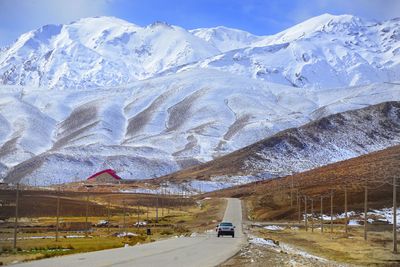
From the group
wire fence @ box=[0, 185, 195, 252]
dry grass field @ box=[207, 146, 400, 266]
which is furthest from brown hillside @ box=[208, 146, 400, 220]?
wire fence @ box=[0, 185, 195, 252]

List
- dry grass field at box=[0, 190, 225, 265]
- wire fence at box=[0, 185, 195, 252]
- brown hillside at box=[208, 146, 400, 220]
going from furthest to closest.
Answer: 1. brown hillside at box=[208, 146, 400, 220]
2. wire fence at box=[0, 185, 195, 252]
3. dry grass field at box=[0, 190, 225, 265]

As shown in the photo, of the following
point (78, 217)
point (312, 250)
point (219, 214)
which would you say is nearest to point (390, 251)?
point (312, 250)

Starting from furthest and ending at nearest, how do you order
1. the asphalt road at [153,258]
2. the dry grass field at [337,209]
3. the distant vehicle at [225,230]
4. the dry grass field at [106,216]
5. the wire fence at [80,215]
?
the wire fence at [80,215] < the dry grass field at [106,216] < the distant vehicle at [225,230] < the dry grass field at [337,209] < the asphalt road at [153,258]

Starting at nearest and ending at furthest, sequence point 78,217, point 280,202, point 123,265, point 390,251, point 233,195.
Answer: point 123,265 → point 390,251 → point 78,217 → point 280,202 → point 233,195

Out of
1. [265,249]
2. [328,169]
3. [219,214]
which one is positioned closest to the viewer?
[265,249]

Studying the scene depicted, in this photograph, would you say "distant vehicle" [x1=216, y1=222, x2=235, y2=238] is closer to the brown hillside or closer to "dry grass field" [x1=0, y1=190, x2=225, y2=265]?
"dry grass field" [x1=0, y1=190, x2=225, y2=265]

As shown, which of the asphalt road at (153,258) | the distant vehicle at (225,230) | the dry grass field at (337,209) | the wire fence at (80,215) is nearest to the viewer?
the asphalt road at (153,258)

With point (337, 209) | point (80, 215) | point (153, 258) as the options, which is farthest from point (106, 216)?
point (153, 258)

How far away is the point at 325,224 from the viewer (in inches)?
3401

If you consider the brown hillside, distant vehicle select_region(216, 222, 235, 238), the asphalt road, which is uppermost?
the brown hillside

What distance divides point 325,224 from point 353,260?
4595cm

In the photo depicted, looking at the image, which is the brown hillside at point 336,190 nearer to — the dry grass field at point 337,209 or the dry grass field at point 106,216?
the dry grass field at point 337,209

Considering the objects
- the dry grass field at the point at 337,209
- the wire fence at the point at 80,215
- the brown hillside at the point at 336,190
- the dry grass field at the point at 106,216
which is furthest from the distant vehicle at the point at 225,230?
the brown hillside at the point at 336,190

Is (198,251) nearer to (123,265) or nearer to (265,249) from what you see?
(265,249)
